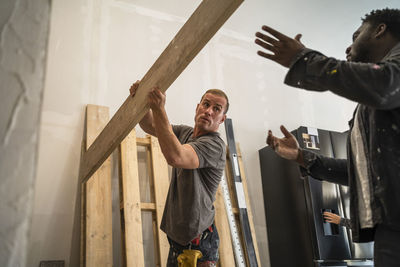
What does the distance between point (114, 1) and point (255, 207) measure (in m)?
2.47

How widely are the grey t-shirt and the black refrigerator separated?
4.20 feet

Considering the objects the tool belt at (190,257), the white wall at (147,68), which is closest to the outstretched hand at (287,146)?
the tool belt at (190,257)

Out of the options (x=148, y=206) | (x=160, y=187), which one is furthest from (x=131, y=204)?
(x=160, y=187)

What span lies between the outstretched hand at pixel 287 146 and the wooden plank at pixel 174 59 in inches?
22.5

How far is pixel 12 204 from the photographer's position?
0.83ft

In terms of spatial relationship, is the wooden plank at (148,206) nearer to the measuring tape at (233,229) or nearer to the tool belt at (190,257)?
the measuring tape at (233,229)

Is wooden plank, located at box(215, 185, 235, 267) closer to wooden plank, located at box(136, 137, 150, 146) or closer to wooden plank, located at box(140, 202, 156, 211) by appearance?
wooden plank, located at box(140, 202, 156, 211)

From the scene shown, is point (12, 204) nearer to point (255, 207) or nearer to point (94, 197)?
point (94, 197)

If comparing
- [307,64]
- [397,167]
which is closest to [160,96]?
[307,64]

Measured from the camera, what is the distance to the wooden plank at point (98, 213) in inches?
95.0

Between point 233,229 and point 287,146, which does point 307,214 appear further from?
point 287,146

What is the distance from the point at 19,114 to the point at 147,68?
322 cm

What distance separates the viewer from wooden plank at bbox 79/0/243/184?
120 cm

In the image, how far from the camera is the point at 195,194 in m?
1.94
